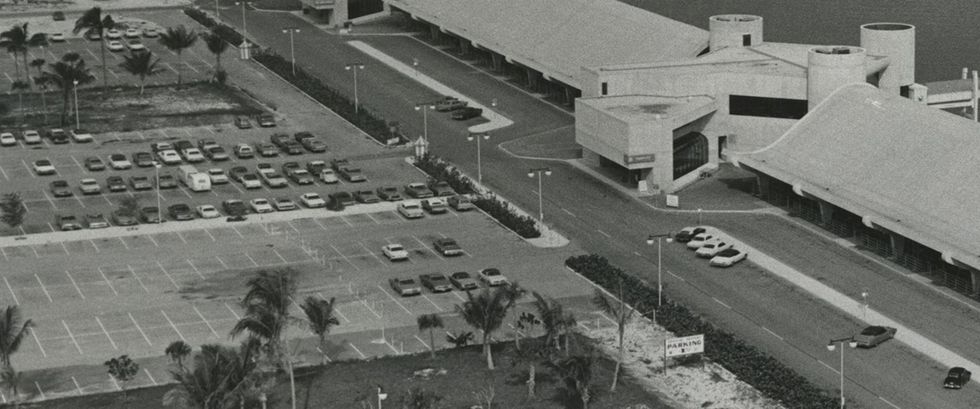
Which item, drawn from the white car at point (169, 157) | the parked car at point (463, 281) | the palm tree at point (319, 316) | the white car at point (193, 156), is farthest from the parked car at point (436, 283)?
the white car at point (169, 157)

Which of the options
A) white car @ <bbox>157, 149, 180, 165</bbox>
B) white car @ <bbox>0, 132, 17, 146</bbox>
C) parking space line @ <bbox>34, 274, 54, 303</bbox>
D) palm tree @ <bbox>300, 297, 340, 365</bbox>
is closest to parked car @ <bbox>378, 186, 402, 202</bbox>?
white car @ <bbox>157, 149, 180, 165</bbox>

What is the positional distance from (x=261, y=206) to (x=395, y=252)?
55.8ft

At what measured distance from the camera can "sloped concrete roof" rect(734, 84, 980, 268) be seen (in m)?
128

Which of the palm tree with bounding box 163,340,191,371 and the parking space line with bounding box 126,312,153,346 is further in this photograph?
the parking space line with bounding box 126,312,153,346

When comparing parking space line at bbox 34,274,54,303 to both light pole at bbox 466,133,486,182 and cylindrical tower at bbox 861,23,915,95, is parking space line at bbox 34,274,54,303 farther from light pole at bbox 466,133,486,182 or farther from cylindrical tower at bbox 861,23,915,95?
cylindrical tower at bbox 861,23,915,95

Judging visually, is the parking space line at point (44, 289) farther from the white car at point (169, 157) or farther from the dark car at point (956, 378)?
the dark car at point (956, 378)

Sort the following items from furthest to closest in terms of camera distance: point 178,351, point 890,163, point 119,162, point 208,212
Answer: point 119,162
point 208,212
point 890,163
point 178,351

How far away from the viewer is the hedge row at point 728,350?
105750mm

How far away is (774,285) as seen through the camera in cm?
12669

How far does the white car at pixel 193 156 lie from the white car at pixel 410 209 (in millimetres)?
24019

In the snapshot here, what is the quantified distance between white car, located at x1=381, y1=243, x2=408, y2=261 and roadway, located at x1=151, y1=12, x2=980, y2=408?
11.9 meters

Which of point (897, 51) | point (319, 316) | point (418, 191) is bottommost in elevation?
point (418, 191)

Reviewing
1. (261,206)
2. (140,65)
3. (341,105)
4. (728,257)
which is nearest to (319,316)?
(728,257)

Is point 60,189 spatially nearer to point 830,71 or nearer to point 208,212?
point 208,212
